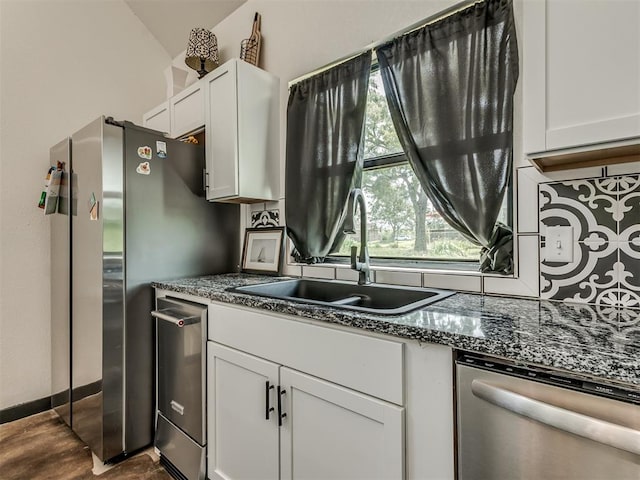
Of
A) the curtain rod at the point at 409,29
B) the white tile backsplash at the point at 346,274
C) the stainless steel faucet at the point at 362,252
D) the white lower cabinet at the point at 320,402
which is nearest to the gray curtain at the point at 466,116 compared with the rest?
the curtain rod at the point at 409,29

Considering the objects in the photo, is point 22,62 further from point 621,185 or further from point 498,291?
point 621,185

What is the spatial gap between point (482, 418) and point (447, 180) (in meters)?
0.92

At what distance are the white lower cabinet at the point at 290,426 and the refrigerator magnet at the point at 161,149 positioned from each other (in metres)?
1.07

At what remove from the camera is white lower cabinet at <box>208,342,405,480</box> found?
0.96 metres

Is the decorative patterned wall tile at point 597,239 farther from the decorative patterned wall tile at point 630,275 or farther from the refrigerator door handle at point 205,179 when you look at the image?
the refrigerator door handle at point 205,179

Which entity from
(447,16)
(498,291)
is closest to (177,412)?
(498,291)

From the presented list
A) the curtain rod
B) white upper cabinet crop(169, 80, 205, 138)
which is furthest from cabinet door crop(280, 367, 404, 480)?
white upper cabinet crop(169, 80, 205, 138)

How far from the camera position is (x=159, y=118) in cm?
261

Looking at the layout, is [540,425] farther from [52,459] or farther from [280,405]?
[52,459]

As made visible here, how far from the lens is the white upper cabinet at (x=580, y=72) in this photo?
2.72 feet

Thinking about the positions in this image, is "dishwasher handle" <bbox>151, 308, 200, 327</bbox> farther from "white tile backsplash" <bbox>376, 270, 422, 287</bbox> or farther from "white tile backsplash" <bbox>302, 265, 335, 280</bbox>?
"white tile backsplash" <bbox>376, 270, 422, 287</bbox>

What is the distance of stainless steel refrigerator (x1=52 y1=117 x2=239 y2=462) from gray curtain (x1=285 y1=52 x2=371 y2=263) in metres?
0.62

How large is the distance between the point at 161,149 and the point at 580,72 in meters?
1.84

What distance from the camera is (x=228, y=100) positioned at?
196 cm
